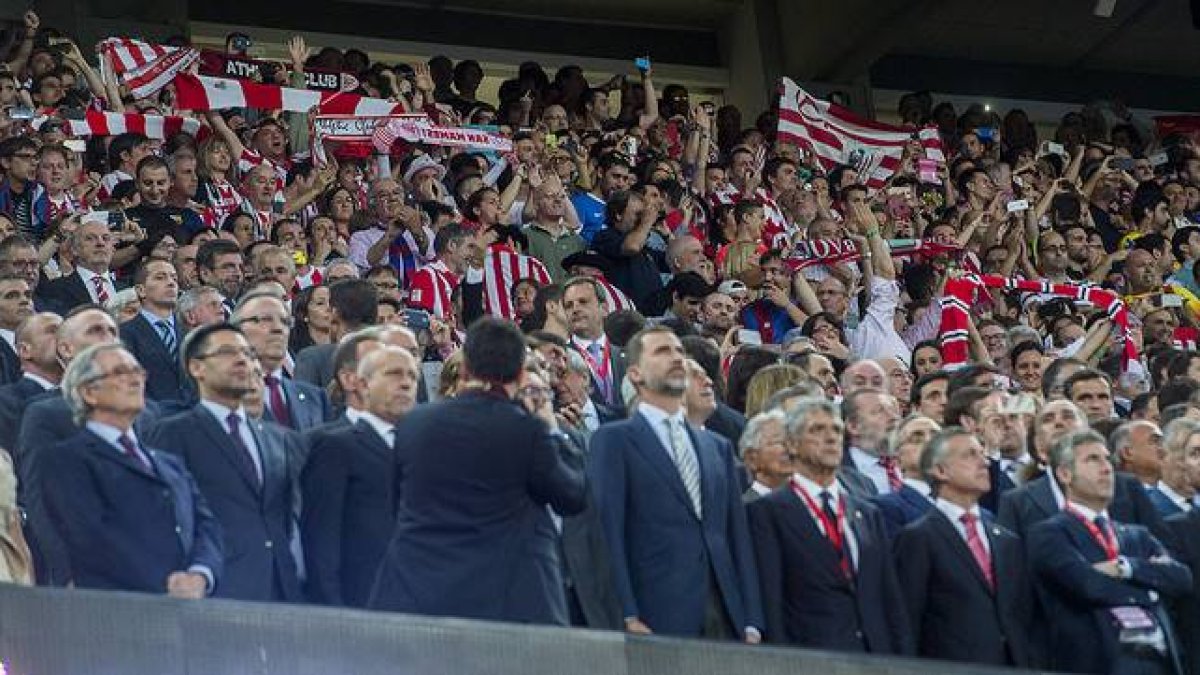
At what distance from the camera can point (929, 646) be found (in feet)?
24.4

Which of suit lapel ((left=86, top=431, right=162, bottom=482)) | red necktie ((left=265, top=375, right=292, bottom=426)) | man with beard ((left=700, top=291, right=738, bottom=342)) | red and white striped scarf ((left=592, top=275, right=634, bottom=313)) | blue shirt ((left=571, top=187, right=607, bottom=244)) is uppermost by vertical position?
blue shirt ((left=571, top=187, right=607, bottom=244))

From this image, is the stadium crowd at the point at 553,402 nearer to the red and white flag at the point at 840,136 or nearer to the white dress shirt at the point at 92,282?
the white dress shirt at the point at 92,282

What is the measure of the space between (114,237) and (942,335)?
4.23 metres

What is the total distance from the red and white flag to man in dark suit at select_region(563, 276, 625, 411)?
710 cm

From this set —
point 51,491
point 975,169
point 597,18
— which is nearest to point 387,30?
point 597,18

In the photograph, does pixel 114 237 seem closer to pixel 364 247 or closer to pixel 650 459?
pixel 364 247

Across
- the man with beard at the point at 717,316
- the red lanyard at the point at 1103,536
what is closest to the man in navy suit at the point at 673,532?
the red lanyard at the point at 1103,536

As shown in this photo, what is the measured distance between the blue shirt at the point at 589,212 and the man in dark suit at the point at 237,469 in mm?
6061

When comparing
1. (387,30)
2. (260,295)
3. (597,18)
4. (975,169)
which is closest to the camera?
(260,295)

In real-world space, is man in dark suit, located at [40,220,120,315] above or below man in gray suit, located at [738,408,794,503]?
above

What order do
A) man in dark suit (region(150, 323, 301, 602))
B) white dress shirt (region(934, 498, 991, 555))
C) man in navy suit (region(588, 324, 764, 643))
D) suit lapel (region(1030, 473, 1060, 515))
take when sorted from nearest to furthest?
man in dark suit (region(150, 323, 301, 602)) < man in navy suit (region(588, 324, 764, 643)) < white dress shirt (region(934, 498, 991, 555)) < suit lapel (region(1030, 473, 1060, 515))

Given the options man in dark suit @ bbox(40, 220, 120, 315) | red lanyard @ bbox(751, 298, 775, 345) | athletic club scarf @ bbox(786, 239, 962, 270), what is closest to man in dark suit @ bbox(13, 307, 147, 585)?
man in dark suit @ bbox(40, 220, 120, 315)

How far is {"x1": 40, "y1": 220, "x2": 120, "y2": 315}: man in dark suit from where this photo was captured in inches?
385

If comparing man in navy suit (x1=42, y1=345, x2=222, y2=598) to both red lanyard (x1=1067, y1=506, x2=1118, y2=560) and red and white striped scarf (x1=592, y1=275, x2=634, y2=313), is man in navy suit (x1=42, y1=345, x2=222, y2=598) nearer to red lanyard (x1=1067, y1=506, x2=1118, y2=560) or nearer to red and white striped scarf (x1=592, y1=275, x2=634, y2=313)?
red lanyard (x1=1067, y1=506, x2=1118, y2=560)
